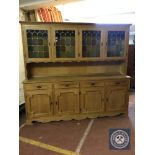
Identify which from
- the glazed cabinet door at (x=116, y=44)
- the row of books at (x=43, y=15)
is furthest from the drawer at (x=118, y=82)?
the row of books at (x=43, y=15)

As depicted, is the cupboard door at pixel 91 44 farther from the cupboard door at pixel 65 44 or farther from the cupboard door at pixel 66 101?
the cupboard door at pixel 66 101

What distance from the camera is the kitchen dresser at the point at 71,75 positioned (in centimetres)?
285

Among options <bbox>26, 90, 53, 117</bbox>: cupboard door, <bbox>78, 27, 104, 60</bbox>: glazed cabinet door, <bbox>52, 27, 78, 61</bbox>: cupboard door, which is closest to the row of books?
<bbox>52, 27, 78, 61</bbox>: cupboard door

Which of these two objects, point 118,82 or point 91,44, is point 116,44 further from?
point 118,82

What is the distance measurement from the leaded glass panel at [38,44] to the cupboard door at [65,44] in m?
0.17

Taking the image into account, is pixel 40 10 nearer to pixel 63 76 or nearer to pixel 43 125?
pixel 63 76

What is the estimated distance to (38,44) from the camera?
294 centimetres

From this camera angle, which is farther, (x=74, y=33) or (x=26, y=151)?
(x=74, y=33)

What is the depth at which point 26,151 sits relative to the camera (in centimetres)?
213

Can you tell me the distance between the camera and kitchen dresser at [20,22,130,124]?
2.85 m

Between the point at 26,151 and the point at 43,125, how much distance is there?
29.4 inches

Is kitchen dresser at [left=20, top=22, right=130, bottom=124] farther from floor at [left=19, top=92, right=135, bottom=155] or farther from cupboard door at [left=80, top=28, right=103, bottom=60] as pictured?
floor at [left=19, top=92, right=135, bottom=155]
